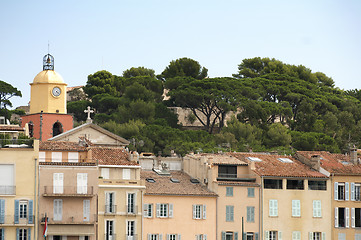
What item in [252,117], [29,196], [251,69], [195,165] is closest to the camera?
[29,196]

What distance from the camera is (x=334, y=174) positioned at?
236 ft

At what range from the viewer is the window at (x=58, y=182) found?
62312mm

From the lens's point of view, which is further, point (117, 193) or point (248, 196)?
point (248, 196)

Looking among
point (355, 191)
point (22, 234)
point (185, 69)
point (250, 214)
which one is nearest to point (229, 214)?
point (250, 214)

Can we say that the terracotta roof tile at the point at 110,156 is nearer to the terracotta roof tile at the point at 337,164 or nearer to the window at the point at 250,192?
the window at the point at 250,192

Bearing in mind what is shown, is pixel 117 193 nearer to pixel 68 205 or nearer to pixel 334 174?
pixel 68 205

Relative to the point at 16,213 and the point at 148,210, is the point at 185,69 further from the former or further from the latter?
the point at 16,213

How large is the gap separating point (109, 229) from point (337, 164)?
1956cm

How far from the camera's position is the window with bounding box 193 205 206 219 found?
68.2 metres

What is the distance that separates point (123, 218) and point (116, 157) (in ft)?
17.2

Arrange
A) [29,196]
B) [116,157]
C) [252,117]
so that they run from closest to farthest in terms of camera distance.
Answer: [29,196] < [116,157] < [252,117]

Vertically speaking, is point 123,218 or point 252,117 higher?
point 252,117

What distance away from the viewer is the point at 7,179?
61656 mm


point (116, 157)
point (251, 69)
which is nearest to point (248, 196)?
point (116, 157)
